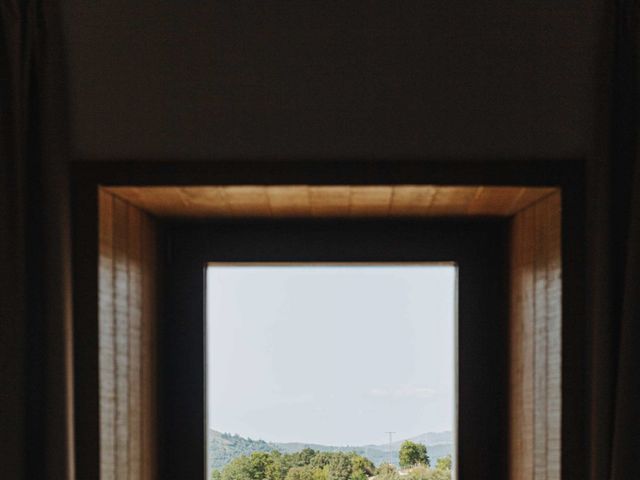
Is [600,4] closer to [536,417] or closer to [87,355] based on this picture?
[536,417]

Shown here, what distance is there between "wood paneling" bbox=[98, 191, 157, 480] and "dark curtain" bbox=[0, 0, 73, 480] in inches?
4.6

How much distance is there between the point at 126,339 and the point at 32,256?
31 centimetres

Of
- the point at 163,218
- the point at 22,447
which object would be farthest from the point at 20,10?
the point at 22,447

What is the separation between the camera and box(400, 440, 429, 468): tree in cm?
193

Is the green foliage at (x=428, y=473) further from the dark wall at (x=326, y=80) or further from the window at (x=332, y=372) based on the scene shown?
the dark wall at (x=326, y=80)

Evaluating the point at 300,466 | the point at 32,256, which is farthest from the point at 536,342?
the point at 32,256

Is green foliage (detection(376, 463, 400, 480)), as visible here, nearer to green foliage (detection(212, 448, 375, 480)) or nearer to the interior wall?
green foliage (detection(212, 448, 375, 480))

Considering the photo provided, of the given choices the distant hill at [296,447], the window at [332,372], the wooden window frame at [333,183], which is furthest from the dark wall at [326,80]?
the distant hill at [296,447]

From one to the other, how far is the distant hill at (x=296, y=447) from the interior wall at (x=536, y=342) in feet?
0.56

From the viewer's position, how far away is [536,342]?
1726mm

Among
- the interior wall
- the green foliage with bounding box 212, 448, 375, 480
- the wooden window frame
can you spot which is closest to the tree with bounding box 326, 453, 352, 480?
the green foliage with bounding box 212, 448, 375, 480

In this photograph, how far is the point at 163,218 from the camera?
1919mm

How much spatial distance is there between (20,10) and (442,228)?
40.1 inches

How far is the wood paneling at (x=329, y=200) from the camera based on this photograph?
162 cm
